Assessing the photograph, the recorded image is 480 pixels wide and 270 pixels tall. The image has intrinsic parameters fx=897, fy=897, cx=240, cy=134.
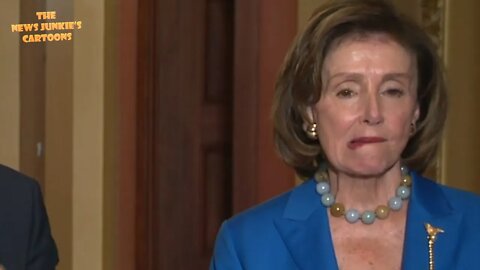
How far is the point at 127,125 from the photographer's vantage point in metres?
3.31

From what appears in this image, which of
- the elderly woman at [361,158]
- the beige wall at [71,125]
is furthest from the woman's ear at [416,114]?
the beige wall at [71,125]

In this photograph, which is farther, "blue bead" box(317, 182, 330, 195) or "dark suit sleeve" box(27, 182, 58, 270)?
"dark suit sleeve" box(27, 182, 58, 270)

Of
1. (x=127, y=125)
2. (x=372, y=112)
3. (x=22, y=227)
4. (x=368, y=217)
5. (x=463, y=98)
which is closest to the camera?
(x=372, y=112)

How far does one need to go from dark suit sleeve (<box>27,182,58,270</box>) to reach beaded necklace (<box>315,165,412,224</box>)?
794 mm

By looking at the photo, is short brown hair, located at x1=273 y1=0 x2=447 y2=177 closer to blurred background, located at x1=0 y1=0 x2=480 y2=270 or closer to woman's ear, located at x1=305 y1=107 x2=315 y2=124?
woman's ear, located at x1=305 y1=107 x2=315 y2=124

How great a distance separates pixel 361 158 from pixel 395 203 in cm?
13

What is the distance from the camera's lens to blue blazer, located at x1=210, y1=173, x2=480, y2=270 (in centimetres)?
148

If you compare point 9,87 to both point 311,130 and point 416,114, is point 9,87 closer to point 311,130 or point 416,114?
point 311,130

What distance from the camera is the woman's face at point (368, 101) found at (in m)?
1.45

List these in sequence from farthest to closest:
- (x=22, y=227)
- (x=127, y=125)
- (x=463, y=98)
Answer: (x=127, y=125) < (x=463, y=98) < (x=22, y=227)

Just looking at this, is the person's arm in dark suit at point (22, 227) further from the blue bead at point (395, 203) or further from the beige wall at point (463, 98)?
the beige wall at point (463, 98)
